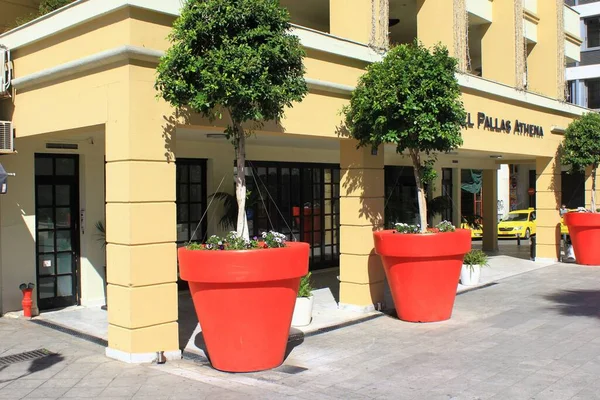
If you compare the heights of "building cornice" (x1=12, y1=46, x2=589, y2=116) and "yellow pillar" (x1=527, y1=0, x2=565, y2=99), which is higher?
"yellow pillar" (x1=527, y1=0, x2=565, y2=99)

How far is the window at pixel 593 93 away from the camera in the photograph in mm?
30266

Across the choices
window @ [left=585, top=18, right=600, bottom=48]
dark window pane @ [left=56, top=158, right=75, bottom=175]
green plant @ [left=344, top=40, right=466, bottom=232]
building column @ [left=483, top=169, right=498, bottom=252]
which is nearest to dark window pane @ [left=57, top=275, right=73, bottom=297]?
dark window pane @ [left=56, top=158, right=75, bottom=175]

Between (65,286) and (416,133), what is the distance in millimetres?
6236

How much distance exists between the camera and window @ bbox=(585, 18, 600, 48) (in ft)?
99.3

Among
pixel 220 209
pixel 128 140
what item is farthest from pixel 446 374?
pixel 220 209

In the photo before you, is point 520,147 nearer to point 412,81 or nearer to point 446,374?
point 412,81

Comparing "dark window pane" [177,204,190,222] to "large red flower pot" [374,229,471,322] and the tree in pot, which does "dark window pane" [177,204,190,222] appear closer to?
A: "large red flower pot" [374,229,471,322]

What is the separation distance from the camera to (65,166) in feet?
33.9

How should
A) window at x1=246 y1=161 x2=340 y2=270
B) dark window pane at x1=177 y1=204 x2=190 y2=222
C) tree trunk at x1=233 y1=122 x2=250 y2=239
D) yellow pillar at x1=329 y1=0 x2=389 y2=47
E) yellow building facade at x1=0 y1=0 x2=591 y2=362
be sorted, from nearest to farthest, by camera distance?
yellow building facade at x1=0 y1=0 x2=591 y2=362 → tree trunk at x1=233 y1=122 x2=250 y2=239 → yellow pillar at x1=329 y1=0 x2=389 y2=47 → dark window pane at x1=177 y1=204 x2=190 y2=222 → window at x1=246 y1=161 x2=340 y2=270

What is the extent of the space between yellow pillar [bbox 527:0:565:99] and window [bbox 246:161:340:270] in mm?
5902

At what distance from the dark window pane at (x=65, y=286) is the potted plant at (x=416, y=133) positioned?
16.9 feet

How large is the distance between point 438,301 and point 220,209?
188 inches

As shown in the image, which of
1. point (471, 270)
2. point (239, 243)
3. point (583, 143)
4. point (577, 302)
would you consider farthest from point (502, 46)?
point (239, 243)

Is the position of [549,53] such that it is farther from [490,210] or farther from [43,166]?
[43,166]
